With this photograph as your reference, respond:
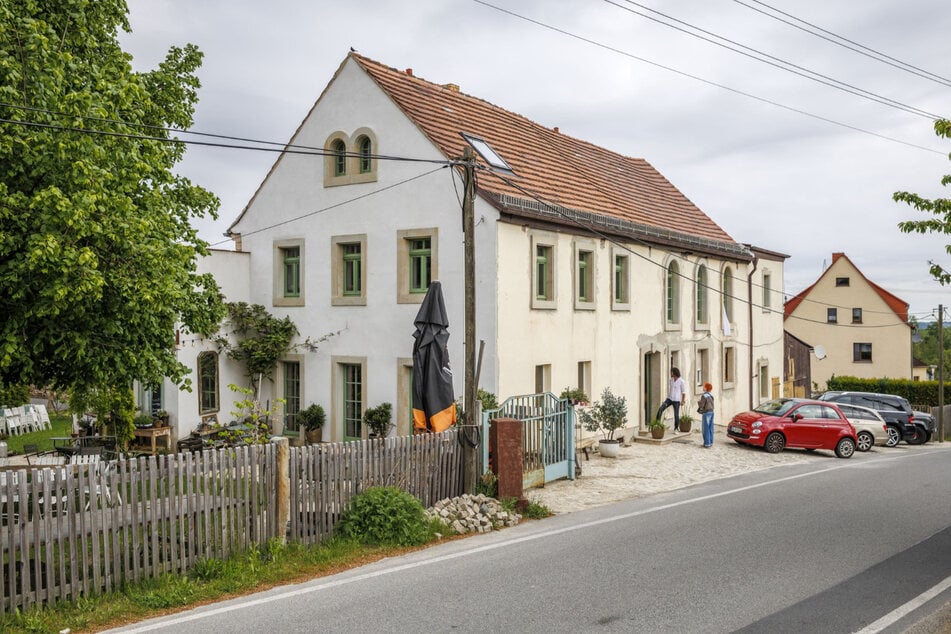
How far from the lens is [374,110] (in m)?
19.7

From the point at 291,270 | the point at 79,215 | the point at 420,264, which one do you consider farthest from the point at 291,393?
the point at 79,215

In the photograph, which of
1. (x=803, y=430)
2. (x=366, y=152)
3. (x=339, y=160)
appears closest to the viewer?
(x=366, y=152)

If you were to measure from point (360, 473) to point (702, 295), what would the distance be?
62.1ft

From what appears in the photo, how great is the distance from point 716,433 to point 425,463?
643 inches

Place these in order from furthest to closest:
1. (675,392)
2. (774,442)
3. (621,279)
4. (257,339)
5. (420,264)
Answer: (675,392)
(621,279)
(774,442)
(257,339)
(420,264)

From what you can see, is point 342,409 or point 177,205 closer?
point 177,205

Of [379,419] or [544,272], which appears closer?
[379,419]

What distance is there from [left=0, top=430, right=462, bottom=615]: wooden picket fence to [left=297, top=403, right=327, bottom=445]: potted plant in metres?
9.20

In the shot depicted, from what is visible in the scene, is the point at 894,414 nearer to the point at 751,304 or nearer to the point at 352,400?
the point at 751,304

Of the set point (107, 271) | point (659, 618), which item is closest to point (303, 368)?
point (107, 271)

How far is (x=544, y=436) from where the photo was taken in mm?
14883

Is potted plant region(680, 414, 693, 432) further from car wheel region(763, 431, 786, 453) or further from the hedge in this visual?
the hedge

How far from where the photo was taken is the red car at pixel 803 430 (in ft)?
71.8

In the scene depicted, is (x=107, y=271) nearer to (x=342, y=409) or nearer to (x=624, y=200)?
(x=342, y=409)
